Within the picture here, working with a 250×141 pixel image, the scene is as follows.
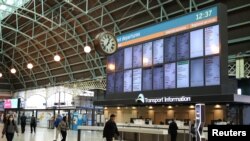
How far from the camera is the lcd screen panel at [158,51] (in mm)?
21469

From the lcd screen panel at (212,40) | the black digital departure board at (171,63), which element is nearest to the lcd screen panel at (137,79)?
the black digital departure board at (171,63)

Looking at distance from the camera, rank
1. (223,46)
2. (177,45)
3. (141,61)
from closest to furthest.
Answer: (223,46) < (177,45) < (141,61)

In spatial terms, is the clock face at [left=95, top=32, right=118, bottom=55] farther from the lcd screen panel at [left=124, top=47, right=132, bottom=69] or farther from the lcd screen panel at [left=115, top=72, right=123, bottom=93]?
the lcd screen panel at [left=115, top=72, right=123, bottom=93]

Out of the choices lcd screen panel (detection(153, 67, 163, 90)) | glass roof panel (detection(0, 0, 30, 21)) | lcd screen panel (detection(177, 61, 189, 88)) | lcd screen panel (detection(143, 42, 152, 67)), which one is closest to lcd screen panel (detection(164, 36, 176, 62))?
lcd screen panel (detection(177, 61, 189, 88))

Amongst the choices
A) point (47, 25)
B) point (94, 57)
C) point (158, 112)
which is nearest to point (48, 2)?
point (47, 25)

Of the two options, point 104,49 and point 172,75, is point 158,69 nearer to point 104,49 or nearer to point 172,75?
point 172,75

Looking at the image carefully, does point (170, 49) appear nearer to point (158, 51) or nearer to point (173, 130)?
point (158, 51)

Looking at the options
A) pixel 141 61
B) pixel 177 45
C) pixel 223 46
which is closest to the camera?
pixel 223 46

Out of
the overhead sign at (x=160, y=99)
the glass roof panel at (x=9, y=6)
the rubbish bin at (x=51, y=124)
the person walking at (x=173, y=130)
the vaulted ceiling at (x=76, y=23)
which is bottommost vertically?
the rubbish bin at (x=51, y=124)

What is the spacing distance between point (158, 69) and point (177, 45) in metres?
1.98

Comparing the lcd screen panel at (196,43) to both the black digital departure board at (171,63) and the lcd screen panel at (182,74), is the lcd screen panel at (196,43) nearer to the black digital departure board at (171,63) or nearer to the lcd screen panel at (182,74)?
the black digital departure board at (171,63)

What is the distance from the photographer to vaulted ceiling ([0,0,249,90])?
2988 centimetres

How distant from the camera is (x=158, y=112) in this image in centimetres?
2350

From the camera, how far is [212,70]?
59.3 feet
